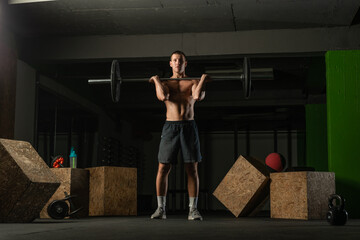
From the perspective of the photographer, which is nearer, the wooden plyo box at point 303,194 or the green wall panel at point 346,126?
the wooden plyo box at point 303,194

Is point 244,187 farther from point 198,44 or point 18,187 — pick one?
point 18,187

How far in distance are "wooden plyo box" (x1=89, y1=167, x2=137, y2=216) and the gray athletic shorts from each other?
62.3 inches

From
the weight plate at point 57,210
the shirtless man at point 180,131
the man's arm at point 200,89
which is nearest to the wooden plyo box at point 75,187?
the weight plate at point 57,210

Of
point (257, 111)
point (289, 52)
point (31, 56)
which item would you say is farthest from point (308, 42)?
point (257, 111)

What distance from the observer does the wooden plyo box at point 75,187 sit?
4.86 meters

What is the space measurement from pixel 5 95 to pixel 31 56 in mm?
905

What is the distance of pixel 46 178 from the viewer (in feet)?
12.2

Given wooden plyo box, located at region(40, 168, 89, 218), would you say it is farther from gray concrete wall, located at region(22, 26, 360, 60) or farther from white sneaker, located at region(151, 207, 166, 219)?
gray concrete wall, located at region(22, 26, 360, 60)

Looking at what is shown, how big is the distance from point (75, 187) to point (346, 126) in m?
3.06

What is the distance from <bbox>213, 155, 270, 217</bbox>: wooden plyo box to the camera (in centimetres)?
499

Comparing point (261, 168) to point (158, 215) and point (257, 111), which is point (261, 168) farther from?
point (257, 111)

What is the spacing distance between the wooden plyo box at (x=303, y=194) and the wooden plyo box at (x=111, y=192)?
172 centimetres

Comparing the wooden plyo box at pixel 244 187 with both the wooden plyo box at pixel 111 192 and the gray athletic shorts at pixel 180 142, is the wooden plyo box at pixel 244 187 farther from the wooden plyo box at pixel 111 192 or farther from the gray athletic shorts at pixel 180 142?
the gray athletic shorts at pixel 180 142

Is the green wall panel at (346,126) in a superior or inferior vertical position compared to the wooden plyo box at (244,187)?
superior
